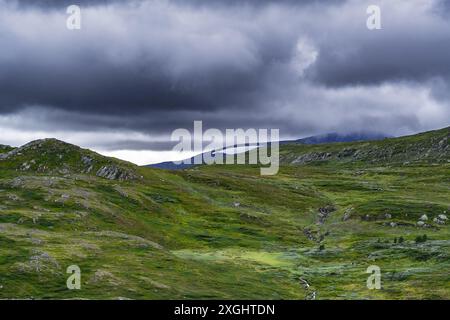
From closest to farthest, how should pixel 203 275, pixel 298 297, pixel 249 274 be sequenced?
pixel 298 297
pixel 203 275
pixel 249 274

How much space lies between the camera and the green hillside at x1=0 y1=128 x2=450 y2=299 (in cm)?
7662

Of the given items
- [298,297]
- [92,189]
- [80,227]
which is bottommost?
[298,297]

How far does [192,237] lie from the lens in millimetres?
126750

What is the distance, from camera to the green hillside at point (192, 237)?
76.6 metres

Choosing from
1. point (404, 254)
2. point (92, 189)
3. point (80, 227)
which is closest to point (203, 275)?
point (80, 227)

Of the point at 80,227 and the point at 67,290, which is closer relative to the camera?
the point at 67,290

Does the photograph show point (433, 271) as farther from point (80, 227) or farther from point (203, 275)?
point (80, 227)

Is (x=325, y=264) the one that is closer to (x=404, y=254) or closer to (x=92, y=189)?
(x=404, y=254)

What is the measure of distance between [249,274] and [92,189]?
71.1 m

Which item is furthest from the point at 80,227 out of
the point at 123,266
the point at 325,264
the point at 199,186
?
the point at 199,186

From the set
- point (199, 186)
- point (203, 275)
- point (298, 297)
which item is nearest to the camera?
point (298, 297)
